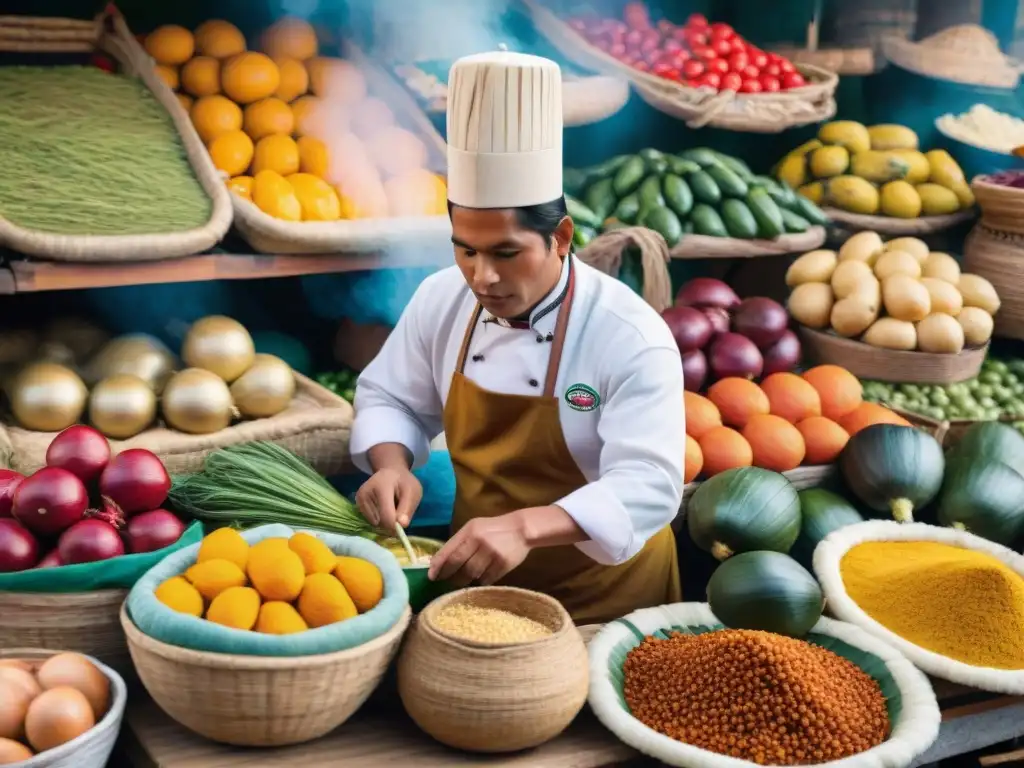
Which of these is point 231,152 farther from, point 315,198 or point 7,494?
point 7,494

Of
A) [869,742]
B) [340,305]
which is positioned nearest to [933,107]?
[340,305]

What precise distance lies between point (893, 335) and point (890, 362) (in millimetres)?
92

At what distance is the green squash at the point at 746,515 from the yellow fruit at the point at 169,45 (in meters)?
2.13

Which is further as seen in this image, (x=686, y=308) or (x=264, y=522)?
(x=686, y=308)

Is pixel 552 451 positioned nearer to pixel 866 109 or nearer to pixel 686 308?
pixel 686 308

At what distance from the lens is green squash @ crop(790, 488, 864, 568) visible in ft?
9.58

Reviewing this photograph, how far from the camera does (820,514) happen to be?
2943 mm

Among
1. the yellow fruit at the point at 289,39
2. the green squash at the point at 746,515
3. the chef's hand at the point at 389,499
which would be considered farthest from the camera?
the yellow fruit at the point at 289,39

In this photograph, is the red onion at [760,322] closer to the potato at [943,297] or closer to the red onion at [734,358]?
the red onion at [734,358]

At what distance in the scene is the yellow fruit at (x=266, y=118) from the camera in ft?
11.5

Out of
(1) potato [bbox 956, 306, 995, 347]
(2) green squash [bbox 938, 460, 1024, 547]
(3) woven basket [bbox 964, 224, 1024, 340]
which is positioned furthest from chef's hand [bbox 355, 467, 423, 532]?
(3) woven basket [bbox 964, 224, 1024, 340]

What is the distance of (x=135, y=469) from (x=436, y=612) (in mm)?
621

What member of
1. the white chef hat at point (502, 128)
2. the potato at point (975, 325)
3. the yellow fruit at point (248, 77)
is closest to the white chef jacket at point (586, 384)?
the white chef hat at point (502, 128)

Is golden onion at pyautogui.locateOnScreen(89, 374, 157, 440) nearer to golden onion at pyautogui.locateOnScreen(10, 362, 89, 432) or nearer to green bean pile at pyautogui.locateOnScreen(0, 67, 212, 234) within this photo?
golden onion at pyautogui.locateOnScreen(10, 362, 89, 432)
